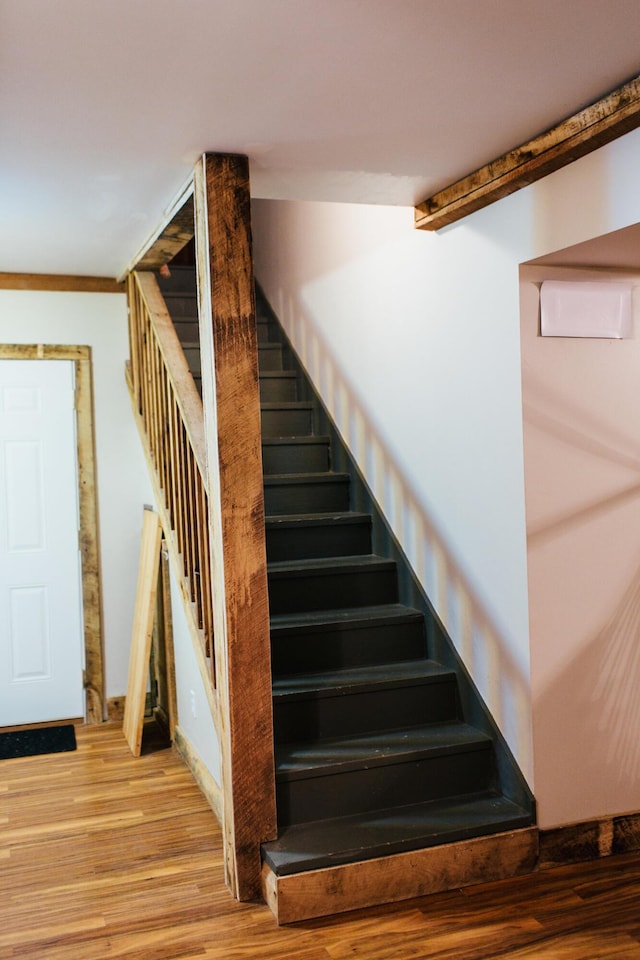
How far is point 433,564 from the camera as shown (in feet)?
12.4

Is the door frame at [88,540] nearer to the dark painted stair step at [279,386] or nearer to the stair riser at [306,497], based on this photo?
the dark painted stair step at [279,386]

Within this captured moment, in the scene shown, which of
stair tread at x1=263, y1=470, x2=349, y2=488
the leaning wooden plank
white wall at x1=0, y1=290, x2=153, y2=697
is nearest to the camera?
stair tread at x1=263, y1=470, x2=349, y2=488

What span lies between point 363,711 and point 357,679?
13 cm

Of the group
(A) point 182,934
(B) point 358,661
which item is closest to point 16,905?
(A) point 182,934

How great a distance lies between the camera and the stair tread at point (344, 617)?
3688 millimetres

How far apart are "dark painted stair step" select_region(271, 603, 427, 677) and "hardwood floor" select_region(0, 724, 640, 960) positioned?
75cm

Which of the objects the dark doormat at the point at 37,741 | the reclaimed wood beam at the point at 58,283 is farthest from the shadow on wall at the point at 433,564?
the dark doormat at the point at 37,741

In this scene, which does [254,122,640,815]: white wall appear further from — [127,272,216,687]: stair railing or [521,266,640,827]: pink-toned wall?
[127,272,216,687]: stair railing

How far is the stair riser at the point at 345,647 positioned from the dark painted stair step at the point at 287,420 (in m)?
1.44

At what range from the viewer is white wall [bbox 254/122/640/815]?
9.80 feet

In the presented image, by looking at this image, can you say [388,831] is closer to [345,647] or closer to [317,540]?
[345,647]

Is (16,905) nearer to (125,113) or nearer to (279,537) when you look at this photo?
(279,537)

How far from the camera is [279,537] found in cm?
414

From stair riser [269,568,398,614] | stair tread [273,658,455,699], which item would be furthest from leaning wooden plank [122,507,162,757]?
stair tread [273,658,455,699]
